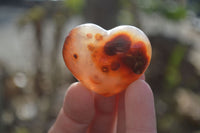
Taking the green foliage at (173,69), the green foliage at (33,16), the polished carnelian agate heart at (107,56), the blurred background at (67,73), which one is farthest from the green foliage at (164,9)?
the polished carnelian agate heart at (107,56)

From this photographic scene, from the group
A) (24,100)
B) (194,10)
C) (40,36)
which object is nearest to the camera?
(40,36)

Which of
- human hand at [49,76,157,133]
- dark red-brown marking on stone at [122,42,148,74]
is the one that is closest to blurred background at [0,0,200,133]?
human hand at [49,76,157,133]

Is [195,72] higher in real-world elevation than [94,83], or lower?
lower

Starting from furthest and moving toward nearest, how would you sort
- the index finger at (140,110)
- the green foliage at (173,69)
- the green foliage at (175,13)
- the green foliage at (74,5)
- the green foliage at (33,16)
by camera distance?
the green foliage at (175,13), the green foliage at (173,69), the green foliage at (74,5), the green foliage at (33,16), the index finger at (140,110)

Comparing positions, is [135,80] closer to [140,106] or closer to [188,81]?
[140,106]

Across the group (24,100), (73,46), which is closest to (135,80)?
(73,46)

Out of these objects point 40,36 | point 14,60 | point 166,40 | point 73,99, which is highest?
point 73,99

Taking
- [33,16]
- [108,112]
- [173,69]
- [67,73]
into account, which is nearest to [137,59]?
[108,112]

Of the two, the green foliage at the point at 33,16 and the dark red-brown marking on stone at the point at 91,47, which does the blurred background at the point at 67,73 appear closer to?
the green foliage at the point at 33,16

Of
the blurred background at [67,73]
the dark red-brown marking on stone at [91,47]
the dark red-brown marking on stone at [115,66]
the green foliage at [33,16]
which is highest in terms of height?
the dark red-brown marking on stone at [91,47]
